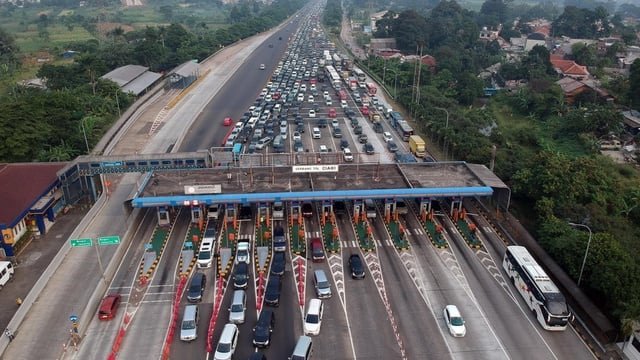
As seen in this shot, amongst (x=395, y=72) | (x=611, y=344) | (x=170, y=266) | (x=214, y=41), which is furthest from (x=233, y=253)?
(x=214, y=41)

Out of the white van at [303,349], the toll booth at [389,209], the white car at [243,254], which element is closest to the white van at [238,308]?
the white van at [303,349]

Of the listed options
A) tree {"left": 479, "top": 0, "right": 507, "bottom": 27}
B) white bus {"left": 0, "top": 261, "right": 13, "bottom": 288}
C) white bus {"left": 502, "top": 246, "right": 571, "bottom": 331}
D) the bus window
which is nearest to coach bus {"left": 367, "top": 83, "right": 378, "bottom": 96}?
the bus window

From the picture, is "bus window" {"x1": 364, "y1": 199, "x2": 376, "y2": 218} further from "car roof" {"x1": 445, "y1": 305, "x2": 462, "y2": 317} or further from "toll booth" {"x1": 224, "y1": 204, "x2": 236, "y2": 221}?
"car roof" {"x1": 445, "y1": 305, "x2": 462, "y2": 317}

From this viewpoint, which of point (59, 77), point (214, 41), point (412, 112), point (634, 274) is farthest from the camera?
point (214, 41)

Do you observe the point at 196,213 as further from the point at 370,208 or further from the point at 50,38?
the point at 50,38

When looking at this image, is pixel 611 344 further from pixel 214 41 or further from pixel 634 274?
pixel 214 41

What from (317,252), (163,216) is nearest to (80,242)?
(163,216)

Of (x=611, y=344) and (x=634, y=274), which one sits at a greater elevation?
(x=634, y=274)
